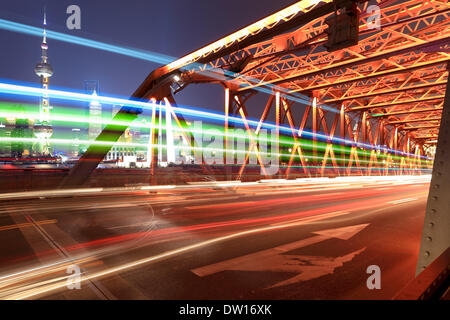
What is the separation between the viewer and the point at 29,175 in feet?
44.2

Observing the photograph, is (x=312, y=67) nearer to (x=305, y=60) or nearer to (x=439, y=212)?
(x=305, y=60)

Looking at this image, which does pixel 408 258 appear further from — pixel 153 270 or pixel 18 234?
pixel 18 234

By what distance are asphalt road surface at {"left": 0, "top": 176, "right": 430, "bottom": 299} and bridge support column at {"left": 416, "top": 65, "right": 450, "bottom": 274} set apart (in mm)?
1097

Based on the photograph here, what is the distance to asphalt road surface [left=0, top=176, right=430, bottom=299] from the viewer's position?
375cm

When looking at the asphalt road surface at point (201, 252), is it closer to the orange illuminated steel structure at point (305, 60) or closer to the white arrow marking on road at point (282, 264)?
the white arrow marking on road at point (282, 264)

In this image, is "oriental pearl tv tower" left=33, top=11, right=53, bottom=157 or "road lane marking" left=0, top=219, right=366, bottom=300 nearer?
"road lane marking" left=0, top=219, right=366, bottom=300

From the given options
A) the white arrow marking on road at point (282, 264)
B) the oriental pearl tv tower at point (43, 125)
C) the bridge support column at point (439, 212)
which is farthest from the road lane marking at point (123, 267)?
the oriental pearl tv tower at point (43, 125)

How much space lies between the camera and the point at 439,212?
2.89 meters

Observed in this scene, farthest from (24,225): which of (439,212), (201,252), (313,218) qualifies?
(439,212)

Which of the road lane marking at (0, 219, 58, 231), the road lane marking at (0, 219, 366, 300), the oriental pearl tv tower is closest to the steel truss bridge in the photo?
the road lane marking at (0, 219, 366, 300)

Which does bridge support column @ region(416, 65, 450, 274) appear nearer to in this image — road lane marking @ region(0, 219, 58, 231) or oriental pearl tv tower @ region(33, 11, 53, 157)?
road lane marking @ region(0, 219, 58, 231)

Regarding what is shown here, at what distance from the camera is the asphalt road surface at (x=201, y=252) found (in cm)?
375
